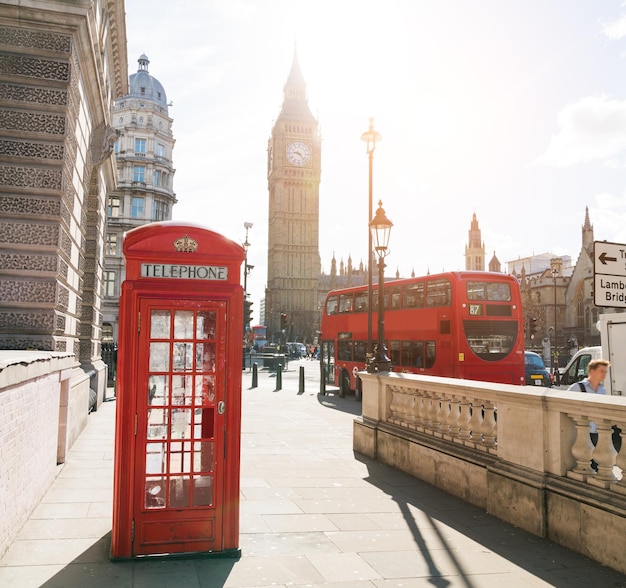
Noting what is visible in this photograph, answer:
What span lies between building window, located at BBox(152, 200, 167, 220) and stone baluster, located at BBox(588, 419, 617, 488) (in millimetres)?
50381

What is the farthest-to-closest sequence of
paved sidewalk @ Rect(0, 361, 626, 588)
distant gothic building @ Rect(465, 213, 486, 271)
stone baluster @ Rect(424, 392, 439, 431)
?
distant gothic building @ Rect(465, 213, 486, 271), stone baluster @ Rect(424, 392, 439, 431), paved sidewalk @ Rect(0, 361, 626, 588)

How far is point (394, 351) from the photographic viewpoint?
18125 millimetres

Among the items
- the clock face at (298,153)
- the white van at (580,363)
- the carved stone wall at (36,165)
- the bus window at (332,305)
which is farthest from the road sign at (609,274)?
the clock face at (298,153)

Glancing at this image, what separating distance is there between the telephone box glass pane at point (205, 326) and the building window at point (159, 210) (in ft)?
162

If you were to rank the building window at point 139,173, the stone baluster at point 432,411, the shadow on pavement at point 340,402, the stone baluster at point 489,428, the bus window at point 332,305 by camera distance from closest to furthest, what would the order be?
the stone baluster at point 489,428 → the stone baluster at point 432,411 → the shadow on pavement at point 340,402 → the bus window at point 332,305 → the building window at point 139,173

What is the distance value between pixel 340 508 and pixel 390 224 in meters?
6.81

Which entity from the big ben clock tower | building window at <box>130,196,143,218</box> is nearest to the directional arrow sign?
building window at <box>130,196,143,218</box>

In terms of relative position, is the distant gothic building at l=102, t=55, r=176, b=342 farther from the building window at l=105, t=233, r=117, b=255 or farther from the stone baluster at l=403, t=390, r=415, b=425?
the stone baluster at l=403, t=390, r=415, b=425

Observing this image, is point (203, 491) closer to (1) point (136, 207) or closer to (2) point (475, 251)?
(1) point (136, 207)

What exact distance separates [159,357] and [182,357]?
0.18 metres

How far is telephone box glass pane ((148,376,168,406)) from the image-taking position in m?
4.77

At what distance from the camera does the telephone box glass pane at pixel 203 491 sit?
4828 millimetres

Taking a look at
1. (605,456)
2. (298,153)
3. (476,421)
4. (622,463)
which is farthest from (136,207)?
(298,153)

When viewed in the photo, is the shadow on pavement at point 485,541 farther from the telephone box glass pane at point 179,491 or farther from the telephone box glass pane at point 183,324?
the telephone box glass pane at point 183,324
